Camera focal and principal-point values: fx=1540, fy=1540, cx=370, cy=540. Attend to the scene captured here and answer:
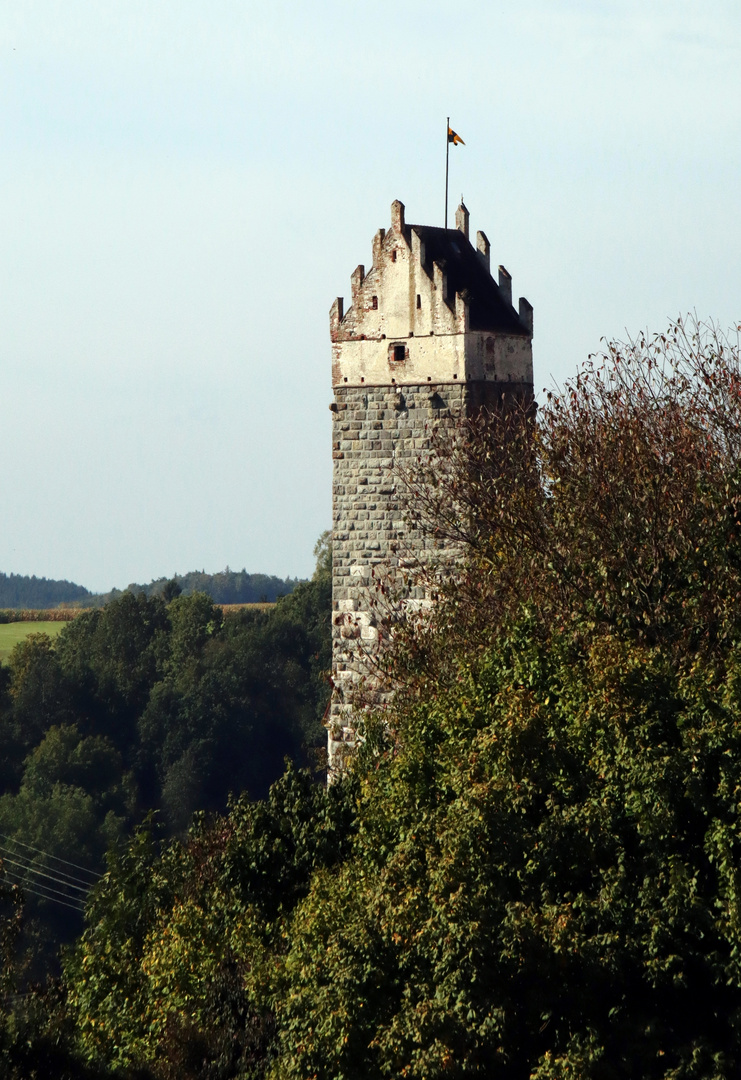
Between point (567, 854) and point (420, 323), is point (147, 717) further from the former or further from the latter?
point (567, 854)

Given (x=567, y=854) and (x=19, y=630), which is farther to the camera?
(x=19, y=630)

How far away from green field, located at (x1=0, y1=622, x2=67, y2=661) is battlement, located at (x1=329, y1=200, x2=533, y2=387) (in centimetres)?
7197

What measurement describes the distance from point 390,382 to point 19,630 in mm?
86801

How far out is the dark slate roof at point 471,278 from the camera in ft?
77.6

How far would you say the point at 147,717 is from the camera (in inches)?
2844

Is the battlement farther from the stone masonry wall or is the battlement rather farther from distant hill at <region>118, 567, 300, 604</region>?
distant hill at <region>118, 567, 300, 604</region>

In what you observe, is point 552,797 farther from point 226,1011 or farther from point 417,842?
point 226,1011

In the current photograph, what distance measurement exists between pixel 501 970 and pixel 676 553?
573 cm

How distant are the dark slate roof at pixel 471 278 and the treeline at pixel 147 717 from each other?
41.3 meters

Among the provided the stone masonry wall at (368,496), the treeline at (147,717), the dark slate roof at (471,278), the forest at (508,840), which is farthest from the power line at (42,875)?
the dark slate roof at (471,278)

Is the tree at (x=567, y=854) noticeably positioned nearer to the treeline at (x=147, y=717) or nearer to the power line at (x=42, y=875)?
the power line at (x=42, y=875)

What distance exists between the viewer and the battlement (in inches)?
913

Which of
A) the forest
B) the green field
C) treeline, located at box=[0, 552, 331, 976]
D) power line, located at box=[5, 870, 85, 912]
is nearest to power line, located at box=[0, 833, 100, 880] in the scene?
treeline, located at box=[0, 552, 331, 976]

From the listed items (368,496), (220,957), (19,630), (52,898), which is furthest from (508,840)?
(19,630)
